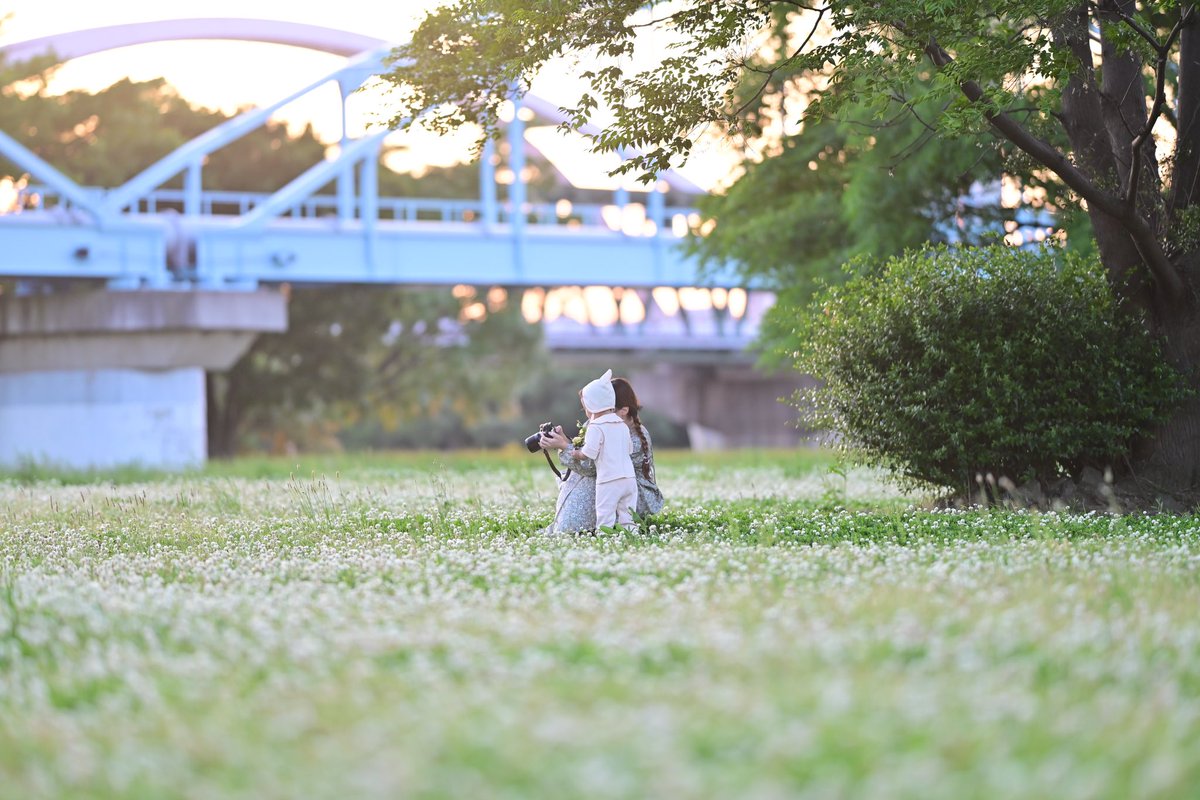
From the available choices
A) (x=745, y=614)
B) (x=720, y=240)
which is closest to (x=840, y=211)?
(x=720, y=240)

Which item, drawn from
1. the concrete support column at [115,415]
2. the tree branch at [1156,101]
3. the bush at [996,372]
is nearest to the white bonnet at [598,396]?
the bush at [996,372]

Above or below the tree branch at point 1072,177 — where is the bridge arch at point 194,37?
above

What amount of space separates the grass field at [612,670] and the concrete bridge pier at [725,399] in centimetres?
5747

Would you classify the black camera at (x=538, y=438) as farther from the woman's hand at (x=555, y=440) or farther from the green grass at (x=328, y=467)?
the green grass at (x=328, y=467)

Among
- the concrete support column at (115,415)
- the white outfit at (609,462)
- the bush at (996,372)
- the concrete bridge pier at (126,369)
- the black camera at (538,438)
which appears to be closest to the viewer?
the white outfit at (609,462)

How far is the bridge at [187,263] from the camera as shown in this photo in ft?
108

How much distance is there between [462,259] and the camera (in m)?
38.4

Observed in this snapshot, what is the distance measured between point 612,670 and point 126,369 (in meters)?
30.5

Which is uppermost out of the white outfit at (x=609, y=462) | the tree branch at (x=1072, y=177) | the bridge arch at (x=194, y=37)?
the bridge arch at (x=194, y=37)

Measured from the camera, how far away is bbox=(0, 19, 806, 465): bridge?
108 ft

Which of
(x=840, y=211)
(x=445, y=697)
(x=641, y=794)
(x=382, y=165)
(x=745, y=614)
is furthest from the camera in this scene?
(x=382, y=165)

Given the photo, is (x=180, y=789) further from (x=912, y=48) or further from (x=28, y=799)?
(x=912, y=48)

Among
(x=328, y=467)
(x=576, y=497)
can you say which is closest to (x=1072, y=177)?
(x=576, y=497)

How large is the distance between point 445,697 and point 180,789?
103 centimetres
